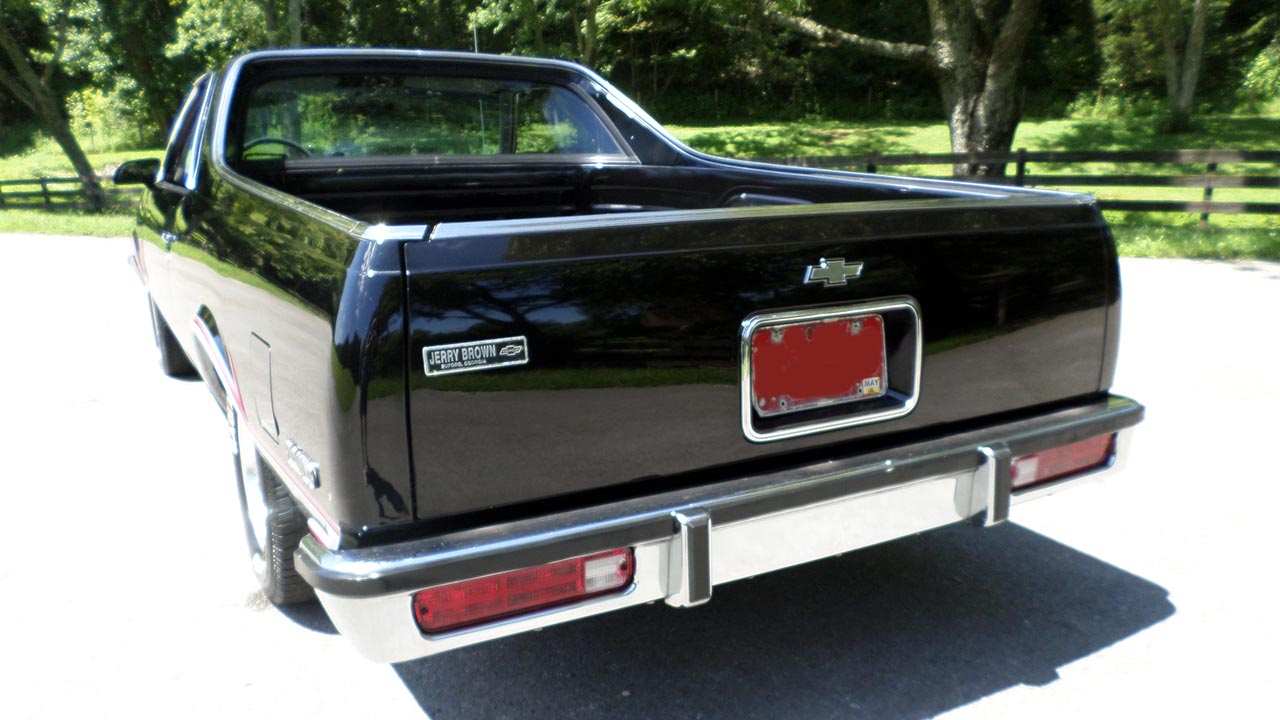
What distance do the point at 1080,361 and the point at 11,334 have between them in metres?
7.65

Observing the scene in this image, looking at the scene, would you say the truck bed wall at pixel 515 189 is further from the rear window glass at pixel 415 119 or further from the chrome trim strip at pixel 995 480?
the chrome trim strip at pixel 995 480

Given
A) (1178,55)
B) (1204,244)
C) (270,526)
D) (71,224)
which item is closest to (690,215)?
(270,526)

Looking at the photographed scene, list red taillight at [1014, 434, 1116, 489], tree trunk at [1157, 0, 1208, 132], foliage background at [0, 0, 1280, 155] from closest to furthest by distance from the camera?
red taillight at [1014, 434, 1116, 489], tree trunk at [1157, 0, 1208, 132], foliage background at [0, 0, 1280, 155]

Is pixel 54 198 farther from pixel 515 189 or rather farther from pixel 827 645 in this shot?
pixel 827 645

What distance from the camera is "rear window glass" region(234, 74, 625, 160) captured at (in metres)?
4.03

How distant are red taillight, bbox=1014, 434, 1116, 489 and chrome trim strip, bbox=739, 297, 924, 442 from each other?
378 millimetres

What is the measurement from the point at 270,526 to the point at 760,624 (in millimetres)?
1485

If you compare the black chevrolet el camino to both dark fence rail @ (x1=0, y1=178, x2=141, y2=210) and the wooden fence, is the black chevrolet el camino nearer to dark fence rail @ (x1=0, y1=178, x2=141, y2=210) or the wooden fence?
the wooden fence

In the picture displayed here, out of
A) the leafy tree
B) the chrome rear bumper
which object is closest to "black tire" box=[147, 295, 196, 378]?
the chrome rear bumper

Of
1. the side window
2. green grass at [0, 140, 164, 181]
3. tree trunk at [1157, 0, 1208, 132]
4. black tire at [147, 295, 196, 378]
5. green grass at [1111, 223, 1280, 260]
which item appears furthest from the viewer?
green grass at [0, 140, 164, 181]

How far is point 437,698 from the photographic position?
2.57 m

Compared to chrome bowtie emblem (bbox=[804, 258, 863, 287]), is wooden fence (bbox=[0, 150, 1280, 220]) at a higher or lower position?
lower

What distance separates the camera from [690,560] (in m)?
2.09

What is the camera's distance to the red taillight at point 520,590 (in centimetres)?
195
